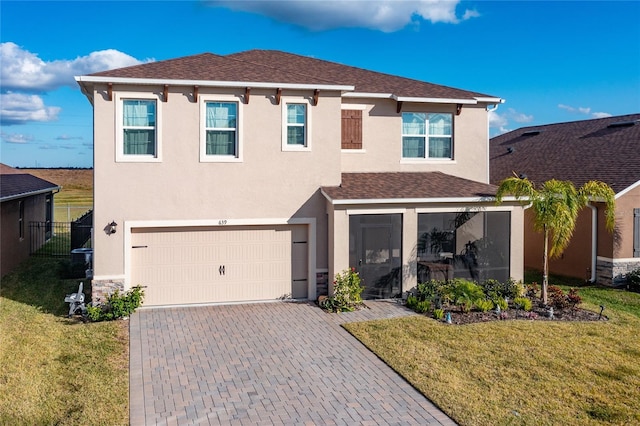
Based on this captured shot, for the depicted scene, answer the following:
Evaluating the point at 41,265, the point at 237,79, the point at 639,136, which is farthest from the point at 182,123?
the point at 639,136

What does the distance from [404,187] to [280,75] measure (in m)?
4.55

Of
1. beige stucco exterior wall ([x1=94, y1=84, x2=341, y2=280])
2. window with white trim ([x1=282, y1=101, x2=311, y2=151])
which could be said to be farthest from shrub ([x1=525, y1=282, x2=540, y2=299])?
window with white trim ([x1=282, y1=101, x2=311, y2=151])

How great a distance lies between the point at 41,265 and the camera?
747 inches

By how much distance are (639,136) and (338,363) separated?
1614 centimetres

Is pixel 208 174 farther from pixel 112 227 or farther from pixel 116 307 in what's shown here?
pixel 116 307

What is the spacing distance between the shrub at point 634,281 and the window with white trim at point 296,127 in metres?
10.3

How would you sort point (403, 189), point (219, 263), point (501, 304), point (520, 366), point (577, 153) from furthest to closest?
point (577, 153) < point (403, 189) < point (219, 263) < point (501, 304) < point (520, 366)

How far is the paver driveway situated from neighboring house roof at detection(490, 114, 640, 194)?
973cm

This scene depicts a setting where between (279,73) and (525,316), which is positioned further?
(279,73)

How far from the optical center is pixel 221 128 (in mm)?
13742

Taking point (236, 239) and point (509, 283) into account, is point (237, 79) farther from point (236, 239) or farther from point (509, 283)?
point (509, 283)

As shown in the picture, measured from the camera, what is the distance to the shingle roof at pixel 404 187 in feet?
45.3

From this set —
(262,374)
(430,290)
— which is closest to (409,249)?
(430,290)

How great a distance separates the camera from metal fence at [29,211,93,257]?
63.3 ft
